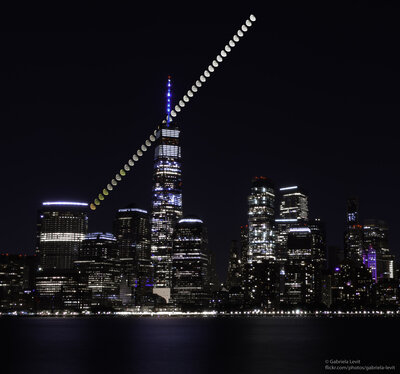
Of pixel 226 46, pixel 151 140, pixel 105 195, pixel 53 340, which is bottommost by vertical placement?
pixel 53 340

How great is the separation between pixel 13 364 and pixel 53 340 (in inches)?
1547

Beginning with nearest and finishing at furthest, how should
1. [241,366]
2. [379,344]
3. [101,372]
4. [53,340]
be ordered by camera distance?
[101,372]
[241,366]
[379,344]
[53,340]

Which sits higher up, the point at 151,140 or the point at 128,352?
the point at 151,140

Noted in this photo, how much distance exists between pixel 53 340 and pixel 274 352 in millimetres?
45362

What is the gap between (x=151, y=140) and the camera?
30.9 metres

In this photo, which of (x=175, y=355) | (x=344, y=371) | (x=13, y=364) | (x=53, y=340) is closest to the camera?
(x=344, y=371)

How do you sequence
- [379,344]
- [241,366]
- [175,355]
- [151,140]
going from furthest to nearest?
[379,344], [175,355], [241,366], [151,140]

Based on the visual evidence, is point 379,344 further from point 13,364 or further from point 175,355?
point 13,364

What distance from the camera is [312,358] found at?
77.1 metres

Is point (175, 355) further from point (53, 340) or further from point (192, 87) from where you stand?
point (192, 87)

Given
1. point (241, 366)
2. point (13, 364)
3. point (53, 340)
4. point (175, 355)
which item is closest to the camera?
point (241, 366)

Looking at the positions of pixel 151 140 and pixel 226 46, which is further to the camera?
pixel 151 140

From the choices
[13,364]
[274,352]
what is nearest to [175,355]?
[274,352]

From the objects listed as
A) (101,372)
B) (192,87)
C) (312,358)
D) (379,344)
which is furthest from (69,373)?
(379,344)
